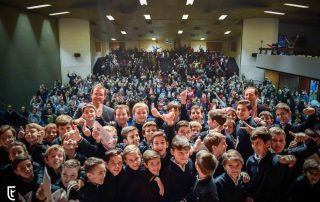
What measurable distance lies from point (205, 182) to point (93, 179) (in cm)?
108

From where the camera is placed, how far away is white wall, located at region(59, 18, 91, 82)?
18.1 meters

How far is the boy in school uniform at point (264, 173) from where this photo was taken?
2.64m

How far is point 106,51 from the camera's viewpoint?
3045 cm

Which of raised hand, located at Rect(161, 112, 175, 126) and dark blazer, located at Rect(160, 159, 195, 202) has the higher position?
raised hand, located at Rect(161, 112, 175, 126)

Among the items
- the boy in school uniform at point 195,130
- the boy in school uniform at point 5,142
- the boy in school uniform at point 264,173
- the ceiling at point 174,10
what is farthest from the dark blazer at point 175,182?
the ceiling at point 174,10

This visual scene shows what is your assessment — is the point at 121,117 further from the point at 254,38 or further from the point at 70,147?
the point at 254,38

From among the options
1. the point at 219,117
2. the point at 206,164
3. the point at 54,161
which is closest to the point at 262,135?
the point at 206,164

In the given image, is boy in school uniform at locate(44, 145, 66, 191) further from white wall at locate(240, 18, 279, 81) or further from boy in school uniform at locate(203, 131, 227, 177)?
white wall at locate(240, 18, 279, 81)

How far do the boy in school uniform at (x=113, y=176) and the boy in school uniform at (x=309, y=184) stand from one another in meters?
1.74

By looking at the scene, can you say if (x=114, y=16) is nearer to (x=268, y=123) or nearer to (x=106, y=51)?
(x=106, y=51)

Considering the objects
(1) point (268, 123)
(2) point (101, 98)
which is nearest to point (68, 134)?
(2) point (101, 98)

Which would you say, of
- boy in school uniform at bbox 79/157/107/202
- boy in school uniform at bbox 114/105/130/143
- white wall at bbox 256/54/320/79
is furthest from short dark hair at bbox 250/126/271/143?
white wall at bbox 256/54/320/79

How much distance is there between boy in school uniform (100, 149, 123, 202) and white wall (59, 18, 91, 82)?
16.8m

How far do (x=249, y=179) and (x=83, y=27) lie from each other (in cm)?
1812
